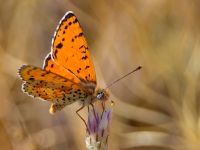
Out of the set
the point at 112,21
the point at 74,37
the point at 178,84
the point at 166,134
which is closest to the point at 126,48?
the point at 112,21

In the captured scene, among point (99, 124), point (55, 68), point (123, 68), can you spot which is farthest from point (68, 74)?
point (123, 68)

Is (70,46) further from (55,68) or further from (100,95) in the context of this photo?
(100,95)

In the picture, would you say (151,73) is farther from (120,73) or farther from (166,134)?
(166,134)

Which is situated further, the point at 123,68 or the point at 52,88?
the point at 123,68

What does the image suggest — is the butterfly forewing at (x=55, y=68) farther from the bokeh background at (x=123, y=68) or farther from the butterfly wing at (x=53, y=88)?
the bokeh background at (x=123, y=68)

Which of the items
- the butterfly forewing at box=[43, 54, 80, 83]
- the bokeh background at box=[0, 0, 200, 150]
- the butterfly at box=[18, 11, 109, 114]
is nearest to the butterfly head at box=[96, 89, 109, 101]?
the butterfly at box=[18, 11, 109, 114]
